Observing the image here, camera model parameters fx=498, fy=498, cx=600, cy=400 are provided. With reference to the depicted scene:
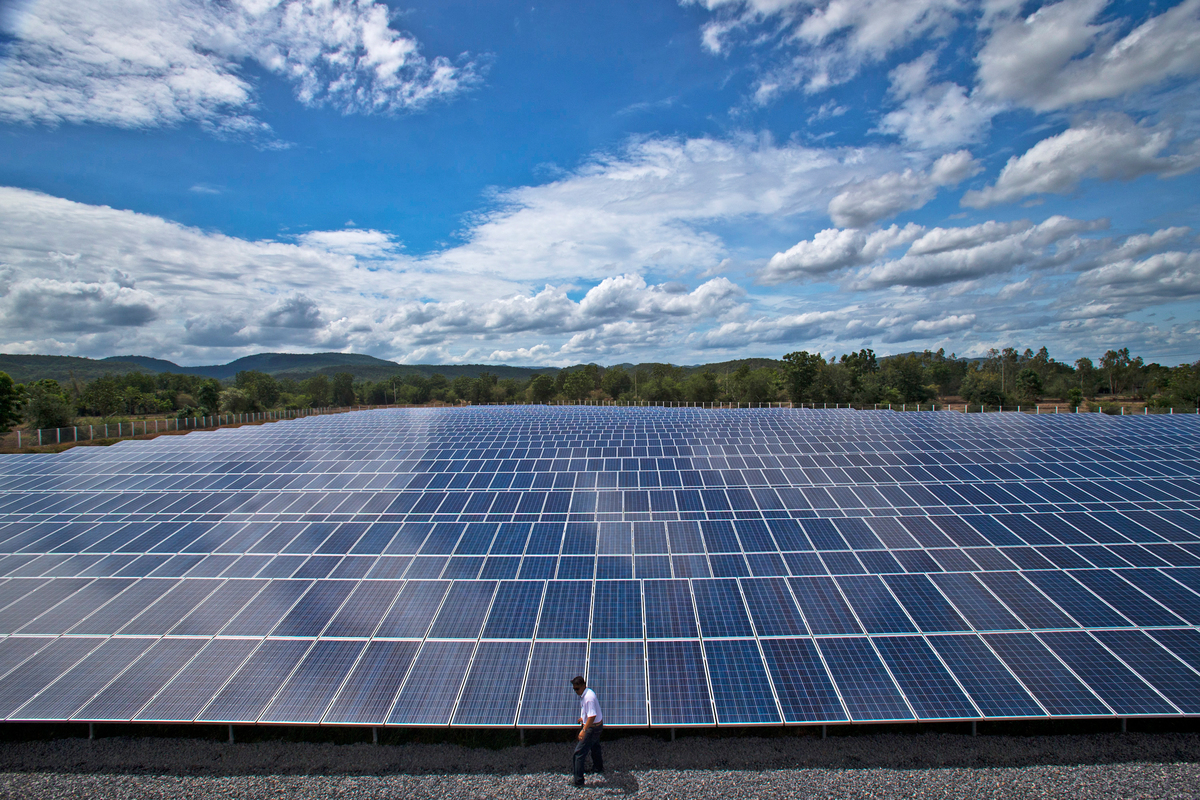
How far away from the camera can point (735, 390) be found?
12450cm

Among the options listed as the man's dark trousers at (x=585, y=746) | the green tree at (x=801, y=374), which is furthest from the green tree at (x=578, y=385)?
the man's dark trousers at (x=585, y=746)

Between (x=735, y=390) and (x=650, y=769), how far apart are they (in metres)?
119

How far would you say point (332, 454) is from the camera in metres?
29.9

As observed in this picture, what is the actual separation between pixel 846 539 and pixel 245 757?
711 inches

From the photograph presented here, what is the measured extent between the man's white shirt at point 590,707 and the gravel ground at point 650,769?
1624 millimetres

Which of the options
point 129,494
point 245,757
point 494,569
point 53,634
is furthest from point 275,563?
point 129,494

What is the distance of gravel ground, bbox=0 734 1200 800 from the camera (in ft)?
34.2

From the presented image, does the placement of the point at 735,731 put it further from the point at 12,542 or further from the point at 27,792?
the point at 12,542

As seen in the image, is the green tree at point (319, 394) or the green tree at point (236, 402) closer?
the green tree at point (236, 402)

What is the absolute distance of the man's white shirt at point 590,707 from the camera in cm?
1041

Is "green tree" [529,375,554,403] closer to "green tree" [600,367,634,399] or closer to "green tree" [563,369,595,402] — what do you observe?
"green tree" [563,369,595,402]

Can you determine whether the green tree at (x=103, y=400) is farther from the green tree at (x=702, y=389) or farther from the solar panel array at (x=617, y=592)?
the green tree at (x=702, y=389)

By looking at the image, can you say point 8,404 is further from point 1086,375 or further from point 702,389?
point 1086,375

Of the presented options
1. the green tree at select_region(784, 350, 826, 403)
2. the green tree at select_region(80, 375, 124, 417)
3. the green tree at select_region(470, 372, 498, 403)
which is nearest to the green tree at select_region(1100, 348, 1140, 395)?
the green tree at select_region(784, 350, 826, 403)
